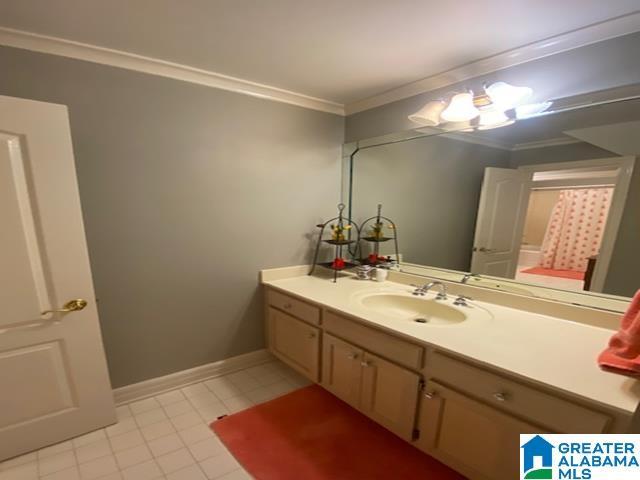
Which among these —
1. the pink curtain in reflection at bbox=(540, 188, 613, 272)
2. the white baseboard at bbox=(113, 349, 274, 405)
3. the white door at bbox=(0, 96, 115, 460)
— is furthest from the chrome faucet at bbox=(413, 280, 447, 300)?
the white door at bbox=(0, 96, 115, 460)

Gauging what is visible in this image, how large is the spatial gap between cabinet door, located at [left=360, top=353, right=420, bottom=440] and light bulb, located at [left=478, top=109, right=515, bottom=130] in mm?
1402

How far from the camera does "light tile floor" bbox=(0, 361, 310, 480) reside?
1.43 meters

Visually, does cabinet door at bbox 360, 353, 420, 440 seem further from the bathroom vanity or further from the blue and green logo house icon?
the blue and green logo house icon

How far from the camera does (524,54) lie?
146cm

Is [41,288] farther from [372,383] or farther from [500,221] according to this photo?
[500,221]

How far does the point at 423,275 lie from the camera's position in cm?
210

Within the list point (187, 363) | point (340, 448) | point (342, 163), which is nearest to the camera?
point (340, 448)

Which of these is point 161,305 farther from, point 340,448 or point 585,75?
point 585,75

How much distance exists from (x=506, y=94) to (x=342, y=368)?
5.55 ft

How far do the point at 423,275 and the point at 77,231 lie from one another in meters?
2.06

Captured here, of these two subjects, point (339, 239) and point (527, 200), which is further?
point (339, 239)

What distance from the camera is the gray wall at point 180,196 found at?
5.32ft

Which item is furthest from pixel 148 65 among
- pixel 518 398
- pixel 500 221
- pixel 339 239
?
pixel 518 398

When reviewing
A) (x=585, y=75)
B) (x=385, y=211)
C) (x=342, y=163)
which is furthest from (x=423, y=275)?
(x=585, y=75)
